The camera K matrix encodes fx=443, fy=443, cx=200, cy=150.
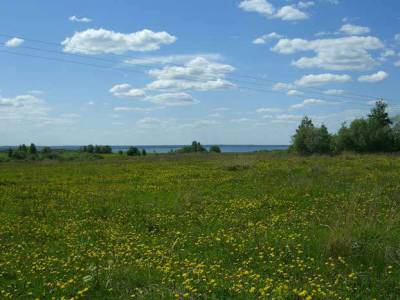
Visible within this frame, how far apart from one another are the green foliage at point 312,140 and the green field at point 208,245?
44204mm

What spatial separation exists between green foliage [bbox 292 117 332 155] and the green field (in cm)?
4420

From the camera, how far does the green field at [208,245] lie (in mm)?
6879

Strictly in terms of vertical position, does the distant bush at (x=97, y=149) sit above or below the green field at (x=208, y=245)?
above

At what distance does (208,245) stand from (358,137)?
54631 millimetres

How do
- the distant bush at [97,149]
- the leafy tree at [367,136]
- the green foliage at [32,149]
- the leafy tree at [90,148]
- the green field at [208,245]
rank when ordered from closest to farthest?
the green field at [208,245]
the leafy tree at [367,136]
the green foliage at [32,149]
the leafy tree at [90,148]
the distant bush at [97,149]

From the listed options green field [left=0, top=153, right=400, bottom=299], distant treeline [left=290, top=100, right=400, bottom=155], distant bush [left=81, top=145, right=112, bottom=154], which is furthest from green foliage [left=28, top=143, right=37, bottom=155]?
green field [left=0, top=153, right=400, bottom=299]

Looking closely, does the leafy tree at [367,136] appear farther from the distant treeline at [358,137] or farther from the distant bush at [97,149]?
the distant bush at [97,149]

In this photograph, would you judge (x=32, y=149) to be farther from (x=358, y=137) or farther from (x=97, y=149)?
(x=358, y=137)

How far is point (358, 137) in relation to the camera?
59.8 metres

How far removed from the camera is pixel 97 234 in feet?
37.4

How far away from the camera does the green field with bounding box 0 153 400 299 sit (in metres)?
6.88

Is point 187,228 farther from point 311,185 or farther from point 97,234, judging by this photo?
point 311,185

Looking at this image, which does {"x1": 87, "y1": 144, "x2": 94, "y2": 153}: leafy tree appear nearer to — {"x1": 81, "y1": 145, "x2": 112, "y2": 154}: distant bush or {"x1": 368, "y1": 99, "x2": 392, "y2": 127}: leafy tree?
{"x1": 81, "y1": 145, "x2": 112, "y2": 154}: distant bush

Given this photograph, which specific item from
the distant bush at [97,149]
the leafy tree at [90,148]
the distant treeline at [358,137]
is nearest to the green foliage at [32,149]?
the distant bush at [97,149]
